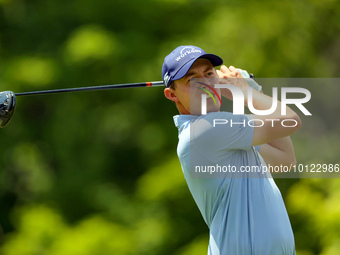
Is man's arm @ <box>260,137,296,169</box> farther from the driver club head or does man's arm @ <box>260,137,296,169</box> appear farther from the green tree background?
the green tree background

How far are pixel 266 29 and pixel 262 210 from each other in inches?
87.5

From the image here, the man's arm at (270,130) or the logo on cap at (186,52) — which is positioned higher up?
the logo on cap at (186,52)

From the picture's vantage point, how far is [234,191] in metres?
1.79

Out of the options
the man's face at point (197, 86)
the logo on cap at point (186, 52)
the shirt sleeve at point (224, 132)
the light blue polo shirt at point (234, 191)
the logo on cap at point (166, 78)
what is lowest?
the light blue polo shirt at point (234, 191)

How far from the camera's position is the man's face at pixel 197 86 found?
73.9 inches

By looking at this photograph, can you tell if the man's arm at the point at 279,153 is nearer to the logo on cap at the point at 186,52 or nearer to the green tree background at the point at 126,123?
the logo on cap at the point at 186,52

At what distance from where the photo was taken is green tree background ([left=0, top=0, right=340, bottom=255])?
3564 millimetres

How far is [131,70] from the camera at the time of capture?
3.92m

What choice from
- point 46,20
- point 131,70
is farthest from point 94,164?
point 46,20

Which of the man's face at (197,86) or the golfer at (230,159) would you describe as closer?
the golfer at (230,159)

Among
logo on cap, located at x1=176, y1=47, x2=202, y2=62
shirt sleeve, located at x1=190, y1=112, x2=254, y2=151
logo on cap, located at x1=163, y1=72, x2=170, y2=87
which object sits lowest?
shirt sleeve, located at x1=190, y1=112, x2=254, y2=151

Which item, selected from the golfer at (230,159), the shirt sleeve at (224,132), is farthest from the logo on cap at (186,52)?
the shirt sleeve at (224,132)

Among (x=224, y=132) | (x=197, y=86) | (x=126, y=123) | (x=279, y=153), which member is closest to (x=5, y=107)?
(x=197, y=86)

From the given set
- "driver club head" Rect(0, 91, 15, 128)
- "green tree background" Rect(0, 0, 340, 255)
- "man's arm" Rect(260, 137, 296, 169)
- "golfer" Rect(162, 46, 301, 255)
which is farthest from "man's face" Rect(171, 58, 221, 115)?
"green tree background" Rect(0, 0, 340, 255)
